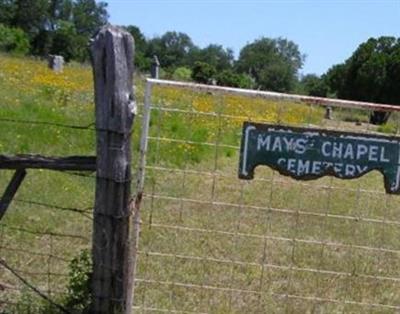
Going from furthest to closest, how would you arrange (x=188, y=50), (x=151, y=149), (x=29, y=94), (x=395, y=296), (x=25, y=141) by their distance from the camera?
1. (x=188, y=50)
2. (x=29, y=94)
3. (x=151, y=149)
4. (x=25, y=141)
5. (x=395, y=296)

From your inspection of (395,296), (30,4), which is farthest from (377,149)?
(30,4)

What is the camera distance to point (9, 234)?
635 cm

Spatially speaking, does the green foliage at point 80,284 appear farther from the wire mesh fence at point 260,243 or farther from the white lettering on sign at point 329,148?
the white lettering on sign at point 329,148

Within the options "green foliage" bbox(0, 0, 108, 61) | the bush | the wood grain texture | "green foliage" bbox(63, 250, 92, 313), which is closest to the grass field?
"green foliage" bbox(63, 250, 92, 313)

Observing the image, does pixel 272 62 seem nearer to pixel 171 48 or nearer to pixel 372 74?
pixel 171 48

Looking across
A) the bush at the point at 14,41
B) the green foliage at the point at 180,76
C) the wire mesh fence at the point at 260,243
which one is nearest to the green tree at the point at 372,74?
the green foliage at the point at 180,76

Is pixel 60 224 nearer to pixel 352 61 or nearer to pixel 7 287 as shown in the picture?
pixel 7 287

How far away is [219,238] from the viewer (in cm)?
723

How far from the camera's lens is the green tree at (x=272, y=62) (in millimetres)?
88938

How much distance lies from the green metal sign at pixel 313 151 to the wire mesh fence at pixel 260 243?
184 millimetres

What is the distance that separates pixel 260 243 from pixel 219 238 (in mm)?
366

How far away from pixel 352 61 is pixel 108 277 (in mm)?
56656

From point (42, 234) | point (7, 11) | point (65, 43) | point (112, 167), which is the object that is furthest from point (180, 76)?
point (7, 11)

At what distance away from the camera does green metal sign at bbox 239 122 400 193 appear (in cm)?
432
